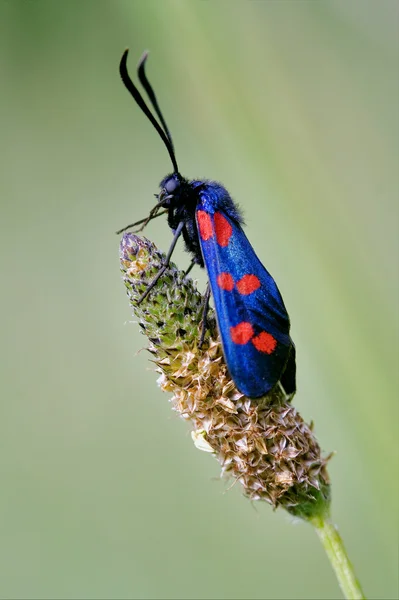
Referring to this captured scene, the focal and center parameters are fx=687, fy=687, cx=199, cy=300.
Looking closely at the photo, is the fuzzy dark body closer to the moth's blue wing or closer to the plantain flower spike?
the moth's blue wing

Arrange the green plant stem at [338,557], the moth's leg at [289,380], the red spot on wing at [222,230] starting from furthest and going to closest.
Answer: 1. the red spot on wing at [222,230]
2. the moth's leg at [289,380]
3. the green plant stem at [338,557]

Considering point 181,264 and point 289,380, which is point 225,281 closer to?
point 289,380

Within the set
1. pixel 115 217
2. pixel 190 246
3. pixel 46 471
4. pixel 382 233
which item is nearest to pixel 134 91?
pixel 190 246

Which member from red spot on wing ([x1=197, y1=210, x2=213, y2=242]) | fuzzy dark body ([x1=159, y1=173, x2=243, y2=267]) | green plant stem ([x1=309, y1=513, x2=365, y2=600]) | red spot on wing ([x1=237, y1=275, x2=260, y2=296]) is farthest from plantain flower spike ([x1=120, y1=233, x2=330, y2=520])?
fuzzy dark body ([x1=159, y1=173, x2=243, y2=267])

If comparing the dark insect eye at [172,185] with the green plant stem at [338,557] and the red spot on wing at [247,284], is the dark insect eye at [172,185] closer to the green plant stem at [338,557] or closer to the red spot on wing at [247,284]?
the red spot on wing at [247,284]

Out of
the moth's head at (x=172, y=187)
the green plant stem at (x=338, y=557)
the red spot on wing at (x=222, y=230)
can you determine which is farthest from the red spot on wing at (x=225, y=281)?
the green plant stem at (x=338, y=557)

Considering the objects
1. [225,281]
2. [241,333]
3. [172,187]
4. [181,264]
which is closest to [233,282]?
[225,281]

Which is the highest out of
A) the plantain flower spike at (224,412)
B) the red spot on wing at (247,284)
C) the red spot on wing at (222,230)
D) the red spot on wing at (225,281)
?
the red spot on wing at (222,230)
